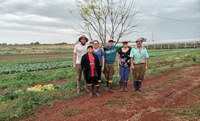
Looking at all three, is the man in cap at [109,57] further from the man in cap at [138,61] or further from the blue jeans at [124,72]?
the man in cap at [138,61]

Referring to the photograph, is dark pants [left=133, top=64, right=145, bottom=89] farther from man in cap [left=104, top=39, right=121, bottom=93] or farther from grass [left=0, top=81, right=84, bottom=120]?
grass [left=0, top=81, right=84, bottom=120]

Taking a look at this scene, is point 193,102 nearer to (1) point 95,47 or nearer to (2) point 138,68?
(2) point 138,68

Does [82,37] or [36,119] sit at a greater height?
[82,37]

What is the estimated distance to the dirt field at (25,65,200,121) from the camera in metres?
6.46

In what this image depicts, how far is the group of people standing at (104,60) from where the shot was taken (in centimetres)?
→ 862

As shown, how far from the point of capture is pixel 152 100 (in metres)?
7.98

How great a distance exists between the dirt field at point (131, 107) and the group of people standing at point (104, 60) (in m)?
0.47

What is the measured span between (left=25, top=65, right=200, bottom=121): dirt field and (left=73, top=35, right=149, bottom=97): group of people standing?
475mm

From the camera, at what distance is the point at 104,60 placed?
925cm

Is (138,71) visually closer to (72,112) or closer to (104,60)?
(104,60)

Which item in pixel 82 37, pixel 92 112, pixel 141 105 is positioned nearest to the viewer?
pixel 92 112

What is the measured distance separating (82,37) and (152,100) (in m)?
2.79

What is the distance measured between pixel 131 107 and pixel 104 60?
2396 millimetres

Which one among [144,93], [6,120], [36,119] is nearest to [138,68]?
[144,93]
